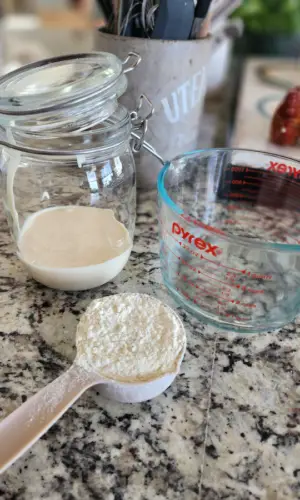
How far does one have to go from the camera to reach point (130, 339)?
1.30 feet

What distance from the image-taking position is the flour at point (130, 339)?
0.37 m

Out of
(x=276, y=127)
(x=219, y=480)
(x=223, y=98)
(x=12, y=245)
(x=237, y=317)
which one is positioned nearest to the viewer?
(x=219, y=480)

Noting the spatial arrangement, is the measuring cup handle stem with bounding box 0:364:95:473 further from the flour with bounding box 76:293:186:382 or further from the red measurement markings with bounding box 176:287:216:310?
the red measurement markings with bounding box 176:287:216:310

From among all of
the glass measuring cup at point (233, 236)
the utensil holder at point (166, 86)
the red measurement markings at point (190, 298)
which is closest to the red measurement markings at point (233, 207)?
the glass measuring cup at point (233, 236)

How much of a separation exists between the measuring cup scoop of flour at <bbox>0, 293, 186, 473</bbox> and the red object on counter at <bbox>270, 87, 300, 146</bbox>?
526 mm

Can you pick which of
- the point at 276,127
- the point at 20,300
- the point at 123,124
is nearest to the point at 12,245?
the point at 20,300

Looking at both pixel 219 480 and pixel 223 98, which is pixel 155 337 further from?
pixel 223 98

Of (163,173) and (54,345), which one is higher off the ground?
(163,173)

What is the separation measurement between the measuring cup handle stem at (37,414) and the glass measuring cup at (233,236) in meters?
0.16

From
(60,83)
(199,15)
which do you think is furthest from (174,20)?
(60,83)

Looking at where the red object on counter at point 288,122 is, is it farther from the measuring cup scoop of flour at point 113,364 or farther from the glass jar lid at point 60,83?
the measuring cup scoop of flour at point 113,364

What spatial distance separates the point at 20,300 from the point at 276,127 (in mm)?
578

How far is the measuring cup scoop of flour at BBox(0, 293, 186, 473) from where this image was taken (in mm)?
328

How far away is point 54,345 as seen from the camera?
1.41 ft
